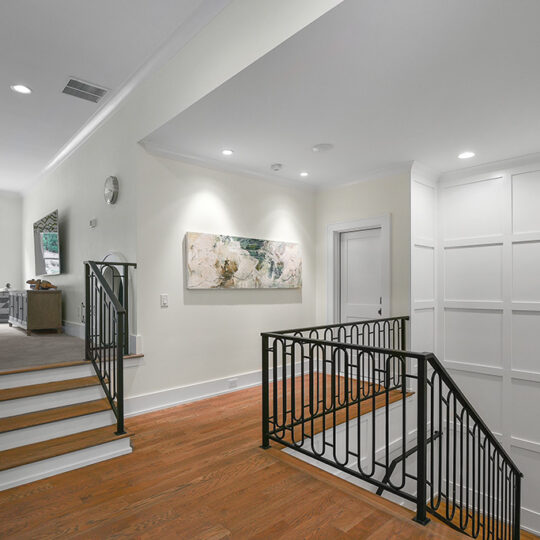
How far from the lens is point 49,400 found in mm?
3084

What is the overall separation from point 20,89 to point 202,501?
4.22m

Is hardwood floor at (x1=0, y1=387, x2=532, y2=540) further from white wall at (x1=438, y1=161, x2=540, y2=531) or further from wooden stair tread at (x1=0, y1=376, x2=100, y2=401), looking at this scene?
white wall at (x1=438, y1=161, x2=540, y2=531)

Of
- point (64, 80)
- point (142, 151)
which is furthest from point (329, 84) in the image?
point (64, 80)

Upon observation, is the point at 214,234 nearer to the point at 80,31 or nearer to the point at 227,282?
the point at 227,282

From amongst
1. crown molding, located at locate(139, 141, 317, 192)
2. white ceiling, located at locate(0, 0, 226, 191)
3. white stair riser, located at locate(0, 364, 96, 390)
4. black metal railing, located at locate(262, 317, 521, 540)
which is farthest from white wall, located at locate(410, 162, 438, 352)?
white stair riser, located at locate(0, 364, 96, 390)

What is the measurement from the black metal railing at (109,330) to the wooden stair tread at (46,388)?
0.12 metres

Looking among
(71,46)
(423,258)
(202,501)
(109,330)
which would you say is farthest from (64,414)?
(423,258)

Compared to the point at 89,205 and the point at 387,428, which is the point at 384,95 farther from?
the point at 89,205

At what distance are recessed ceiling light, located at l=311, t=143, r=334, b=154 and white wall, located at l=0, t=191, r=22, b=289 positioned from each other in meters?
6.89

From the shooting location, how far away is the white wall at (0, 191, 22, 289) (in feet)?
25.1

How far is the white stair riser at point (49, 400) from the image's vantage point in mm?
2908

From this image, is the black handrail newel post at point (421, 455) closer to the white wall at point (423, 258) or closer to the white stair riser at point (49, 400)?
the white wall at point (423, 258)

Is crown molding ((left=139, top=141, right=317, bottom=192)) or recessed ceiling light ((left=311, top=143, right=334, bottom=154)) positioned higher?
recessed ceiling light ((left=311, top=143, right=334, bottom=154))

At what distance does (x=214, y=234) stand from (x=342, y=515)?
3.05 metres
